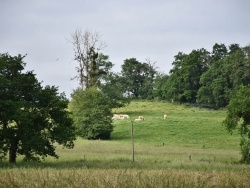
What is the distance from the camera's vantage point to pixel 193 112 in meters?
87.7

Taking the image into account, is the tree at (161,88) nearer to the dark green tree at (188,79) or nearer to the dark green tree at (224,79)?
the dark green tree at (188,79)

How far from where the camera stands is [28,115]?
25281mm

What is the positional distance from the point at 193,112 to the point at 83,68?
28304 millimetres

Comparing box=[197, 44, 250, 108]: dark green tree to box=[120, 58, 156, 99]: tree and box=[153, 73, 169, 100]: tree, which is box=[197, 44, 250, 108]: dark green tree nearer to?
box=[153, 73, 169, 100]: tree

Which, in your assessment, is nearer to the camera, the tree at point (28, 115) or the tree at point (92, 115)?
the tree at point (28, 115)

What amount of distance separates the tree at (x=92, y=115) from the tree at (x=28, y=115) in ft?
104

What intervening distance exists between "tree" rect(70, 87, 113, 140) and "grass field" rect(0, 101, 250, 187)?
2783mm

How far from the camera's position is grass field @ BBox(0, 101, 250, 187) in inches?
358

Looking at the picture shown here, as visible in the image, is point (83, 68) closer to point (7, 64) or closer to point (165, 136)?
point (165, 136)

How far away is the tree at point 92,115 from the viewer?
5994 centimetres

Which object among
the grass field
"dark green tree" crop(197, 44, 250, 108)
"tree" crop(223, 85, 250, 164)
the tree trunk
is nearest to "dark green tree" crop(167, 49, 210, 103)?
"dark green tree" crop(197, 44, 250, 108)

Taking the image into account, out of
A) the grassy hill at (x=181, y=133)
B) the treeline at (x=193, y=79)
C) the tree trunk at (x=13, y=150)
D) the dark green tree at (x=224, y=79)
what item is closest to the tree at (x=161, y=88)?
the treeline at (x=193, y=79)

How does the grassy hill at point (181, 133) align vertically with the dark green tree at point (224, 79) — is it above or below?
below

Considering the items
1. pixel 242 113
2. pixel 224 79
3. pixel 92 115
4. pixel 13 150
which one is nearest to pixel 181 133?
pixel 92 115
